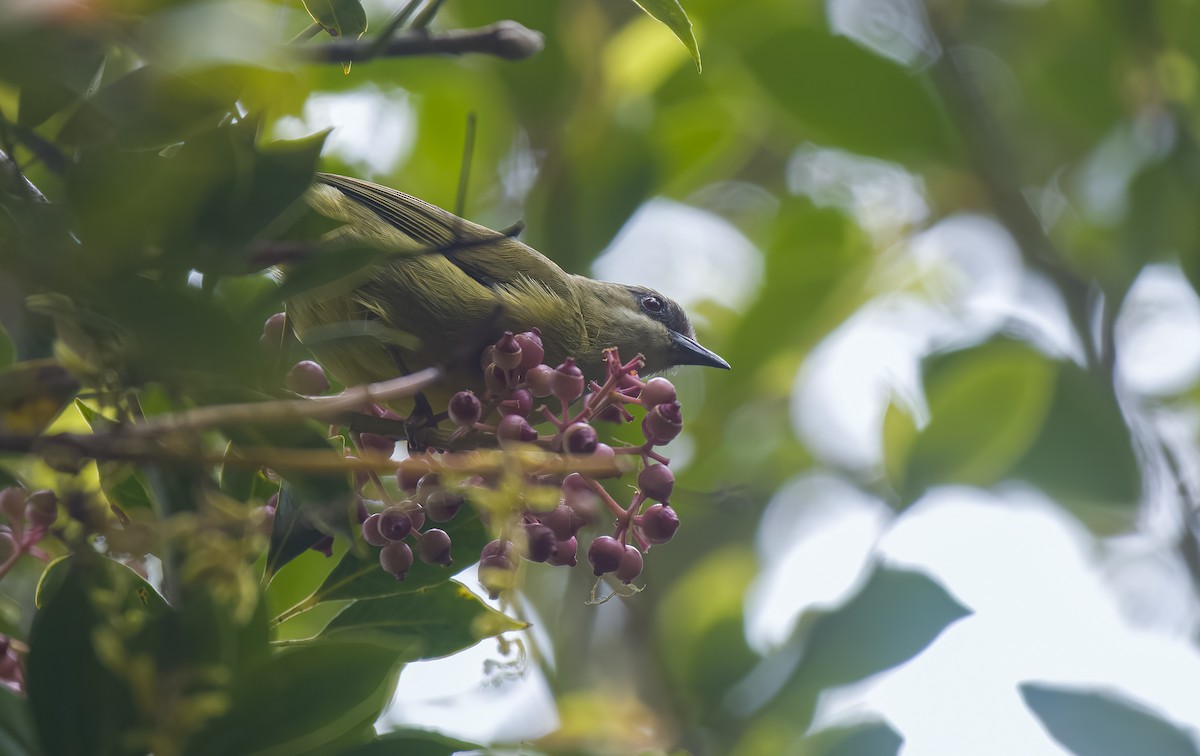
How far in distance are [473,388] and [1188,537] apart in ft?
8.08

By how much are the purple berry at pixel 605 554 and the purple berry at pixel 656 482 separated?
11 centimetres

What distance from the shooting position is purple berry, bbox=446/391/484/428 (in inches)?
64.3

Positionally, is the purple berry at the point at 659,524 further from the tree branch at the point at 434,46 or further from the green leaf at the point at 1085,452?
the green leaf at the point at 1085,452

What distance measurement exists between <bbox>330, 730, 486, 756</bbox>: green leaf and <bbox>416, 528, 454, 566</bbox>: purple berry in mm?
241

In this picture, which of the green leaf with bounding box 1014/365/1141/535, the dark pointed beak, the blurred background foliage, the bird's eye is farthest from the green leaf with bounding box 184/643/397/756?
the green leaf with bounding box 1014/365/1141/535

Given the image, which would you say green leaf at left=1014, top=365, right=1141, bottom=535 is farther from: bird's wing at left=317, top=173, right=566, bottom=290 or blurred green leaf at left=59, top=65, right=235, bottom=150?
blurred green leaf at left=59, top=65, right=235, bottom=150

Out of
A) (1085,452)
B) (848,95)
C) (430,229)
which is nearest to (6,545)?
(430,229)

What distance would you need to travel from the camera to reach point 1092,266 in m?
4.17

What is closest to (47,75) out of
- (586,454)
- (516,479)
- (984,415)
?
(516,479)

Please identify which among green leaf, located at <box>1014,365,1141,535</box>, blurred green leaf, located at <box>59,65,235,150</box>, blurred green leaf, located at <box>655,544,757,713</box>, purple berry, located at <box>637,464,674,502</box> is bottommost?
blurred green leaf, located at <box>655,544,757,713</box>

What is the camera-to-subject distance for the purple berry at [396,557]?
162cm

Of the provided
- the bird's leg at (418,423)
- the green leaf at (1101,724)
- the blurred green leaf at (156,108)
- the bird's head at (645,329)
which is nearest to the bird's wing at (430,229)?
the bird's head at (645,329)

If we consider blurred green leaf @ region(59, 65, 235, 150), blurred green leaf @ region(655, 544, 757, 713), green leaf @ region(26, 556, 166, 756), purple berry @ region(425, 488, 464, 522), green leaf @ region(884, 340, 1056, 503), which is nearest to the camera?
blurred green leaf @ region(59, 65, 235, 150)

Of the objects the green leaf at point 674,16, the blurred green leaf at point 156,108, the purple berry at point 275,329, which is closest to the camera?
the blurred green leaf at point 156,108
